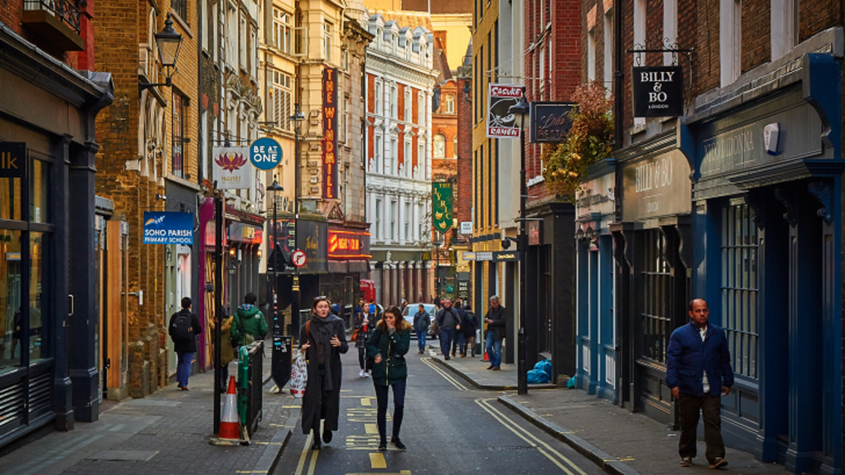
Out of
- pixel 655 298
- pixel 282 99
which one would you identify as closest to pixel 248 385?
pixel 655 298

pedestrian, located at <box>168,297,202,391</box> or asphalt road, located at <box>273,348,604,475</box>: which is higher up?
pedestrian, located at <box>168,297,202,391</box>

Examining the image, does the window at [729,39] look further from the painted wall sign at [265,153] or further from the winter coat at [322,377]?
the painted wall sign at [265,153]

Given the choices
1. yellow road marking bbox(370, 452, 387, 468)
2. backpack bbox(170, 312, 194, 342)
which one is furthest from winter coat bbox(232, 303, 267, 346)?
yellow road marking bbox(370, 452, 387, 468)

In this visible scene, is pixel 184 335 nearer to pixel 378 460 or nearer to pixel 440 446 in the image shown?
pixel 440 446

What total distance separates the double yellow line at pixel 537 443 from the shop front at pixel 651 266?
2.00 metres

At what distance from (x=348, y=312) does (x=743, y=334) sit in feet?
147

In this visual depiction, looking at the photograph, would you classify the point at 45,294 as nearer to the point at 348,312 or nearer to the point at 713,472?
the point at 713,472

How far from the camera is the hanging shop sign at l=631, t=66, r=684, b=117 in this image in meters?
15.1

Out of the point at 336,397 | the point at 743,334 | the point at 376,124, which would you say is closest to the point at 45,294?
the point at 336,397

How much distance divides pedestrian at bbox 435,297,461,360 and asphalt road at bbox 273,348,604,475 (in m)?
11.8

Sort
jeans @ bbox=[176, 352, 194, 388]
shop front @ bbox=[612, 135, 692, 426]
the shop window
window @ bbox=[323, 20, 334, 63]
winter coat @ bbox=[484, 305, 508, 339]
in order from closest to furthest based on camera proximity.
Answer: shop front @ bbox=[612, 135, 692, 426], the shop window, jeans @ bbox=[176, 352, 194, 388], winter coat @ bbox=[484, 305, 508, 339], window @ bbox=[323, 20, 334, 63]

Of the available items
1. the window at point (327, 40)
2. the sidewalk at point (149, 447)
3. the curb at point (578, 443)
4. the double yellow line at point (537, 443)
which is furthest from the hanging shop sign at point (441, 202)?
the sidewalk at point (149, 447)

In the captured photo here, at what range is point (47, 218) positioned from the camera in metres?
14.6

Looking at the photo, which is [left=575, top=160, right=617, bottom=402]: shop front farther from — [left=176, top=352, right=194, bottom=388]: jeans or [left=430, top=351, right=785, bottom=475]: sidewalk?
[left=176, top=352, right=194, bottom=388]: jeans
